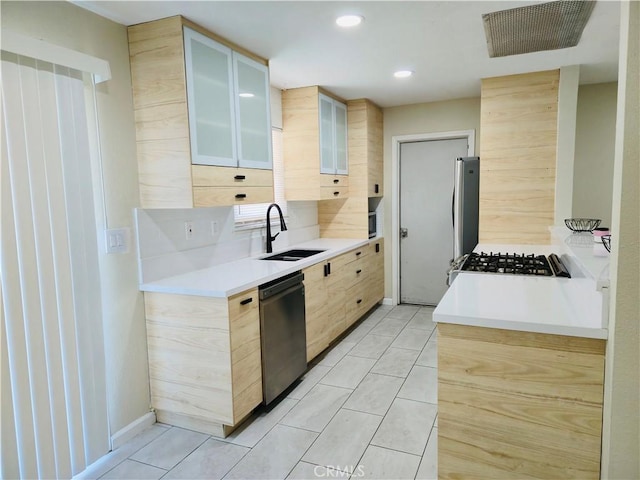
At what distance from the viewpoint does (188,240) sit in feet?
9.22

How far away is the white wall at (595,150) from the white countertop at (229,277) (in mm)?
2696

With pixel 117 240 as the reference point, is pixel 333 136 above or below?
above

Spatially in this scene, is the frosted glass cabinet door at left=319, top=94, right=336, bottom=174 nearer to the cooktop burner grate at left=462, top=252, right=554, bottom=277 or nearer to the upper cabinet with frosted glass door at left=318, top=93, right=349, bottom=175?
the upper cabinet with frosted glass door at left=318, top=93, right=349, bottom=175

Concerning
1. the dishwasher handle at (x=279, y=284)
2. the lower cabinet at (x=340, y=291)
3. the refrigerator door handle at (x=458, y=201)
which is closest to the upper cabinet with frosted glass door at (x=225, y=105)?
the dishwasher handle at (x=279, y=284)

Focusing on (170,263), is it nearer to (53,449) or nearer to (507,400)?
(53,449)

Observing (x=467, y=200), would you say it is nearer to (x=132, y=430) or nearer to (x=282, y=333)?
(x=282, y=333)

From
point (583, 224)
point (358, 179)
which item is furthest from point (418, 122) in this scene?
point (583, 224)

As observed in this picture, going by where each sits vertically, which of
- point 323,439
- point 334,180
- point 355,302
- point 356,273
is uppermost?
point 334,180

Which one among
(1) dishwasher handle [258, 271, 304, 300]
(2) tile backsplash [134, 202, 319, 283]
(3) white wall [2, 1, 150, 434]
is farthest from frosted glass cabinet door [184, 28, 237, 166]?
(1) dishwasher handle [258, 271, 304, 300]

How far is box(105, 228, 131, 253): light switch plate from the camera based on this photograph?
2264 millimetres

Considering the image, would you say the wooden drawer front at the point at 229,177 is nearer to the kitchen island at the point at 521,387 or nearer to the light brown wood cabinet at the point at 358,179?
the kitchen island at the point at 521,387

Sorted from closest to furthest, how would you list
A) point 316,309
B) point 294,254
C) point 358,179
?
point 316,309, point 294,254, point 358,179

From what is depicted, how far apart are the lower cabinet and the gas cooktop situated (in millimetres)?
1188

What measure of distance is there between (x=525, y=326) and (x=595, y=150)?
346 centimetres
